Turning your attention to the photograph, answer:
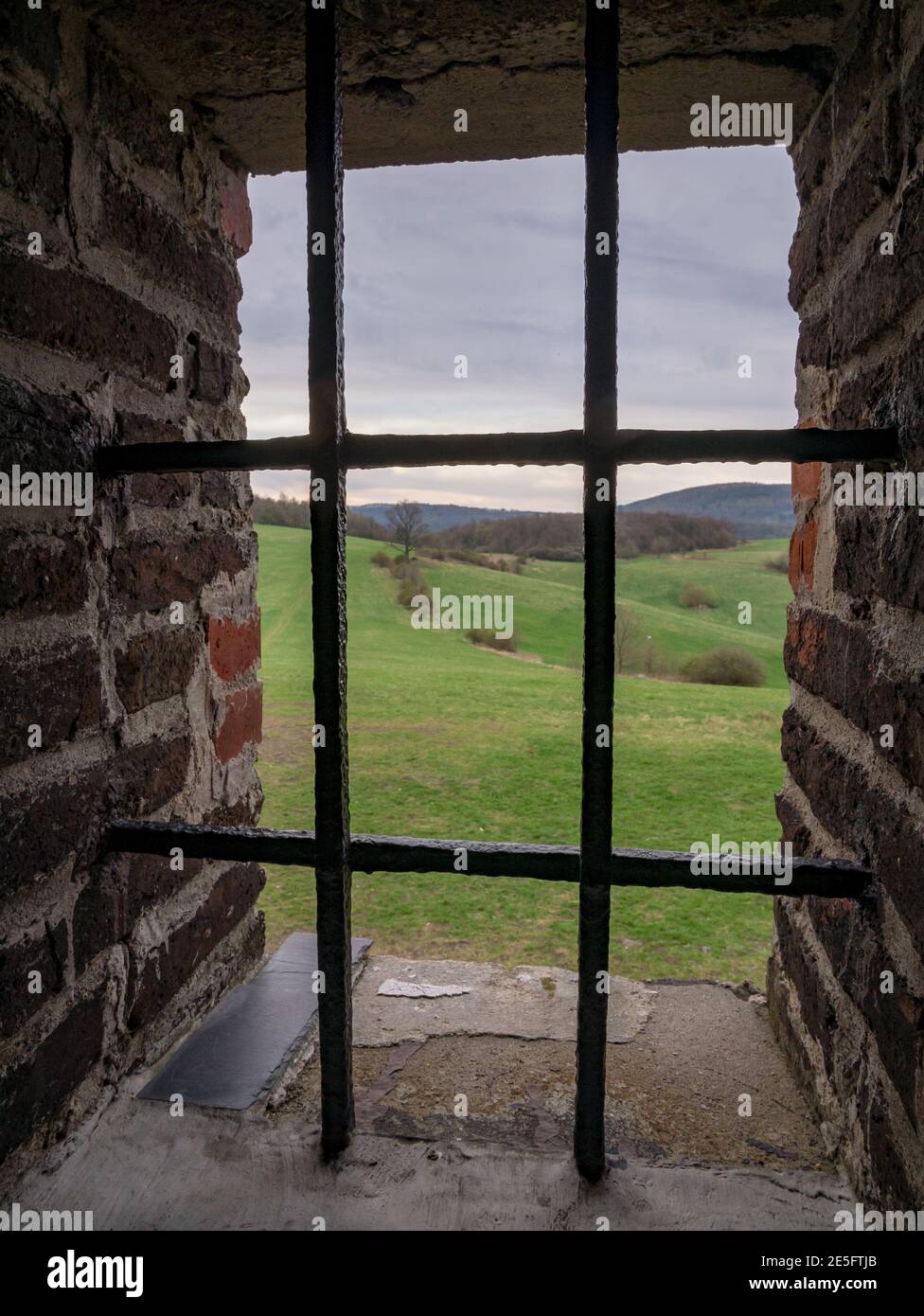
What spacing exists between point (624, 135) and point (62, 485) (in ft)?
3.49

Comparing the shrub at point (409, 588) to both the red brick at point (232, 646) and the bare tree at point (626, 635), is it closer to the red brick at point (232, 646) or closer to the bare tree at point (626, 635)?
the bare tree at point (626, 635)

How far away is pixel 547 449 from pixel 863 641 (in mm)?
442

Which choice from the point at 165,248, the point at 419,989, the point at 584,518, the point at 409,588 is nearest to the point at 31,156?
Result: the point at 165,248

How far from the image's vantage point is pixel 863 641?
1.00m

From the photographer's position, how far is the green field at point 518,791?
2211 mm

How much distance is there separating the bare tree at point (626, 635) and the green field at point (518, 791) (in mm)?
3595

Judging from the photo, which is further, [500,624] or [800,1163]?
[500,624]

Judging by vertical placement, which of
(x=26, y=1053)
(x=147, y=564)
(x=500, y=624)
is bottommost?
(x=26, y=1053)

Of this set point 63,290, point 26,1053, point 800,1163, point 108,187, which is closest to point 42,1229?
point 26,1053

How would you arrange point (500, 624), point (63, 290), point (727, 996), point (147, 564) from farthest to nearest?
point (500, 624), point (727, 996), point (147, 564), point (63, 290)

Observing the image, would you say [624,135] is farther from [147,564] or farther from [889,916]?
[889,916]

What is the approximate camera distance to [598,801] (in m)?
0.94

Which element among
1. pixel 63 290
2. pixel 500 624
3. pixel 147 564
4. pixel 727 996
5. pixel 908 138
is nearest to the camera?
pixel 908 138
